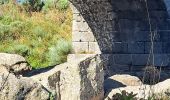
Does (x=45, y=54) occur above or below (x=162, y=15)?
below

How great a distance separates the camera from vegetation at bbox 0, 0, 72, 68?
1656 cm

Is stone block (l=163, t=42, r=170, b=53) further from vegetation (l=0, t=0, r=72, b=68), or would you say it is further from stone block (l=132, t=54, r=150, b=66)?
vegetation (l=0, t=0, r=72, b=68)

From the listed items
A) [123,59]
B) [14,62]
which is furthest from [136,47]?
[14,62]

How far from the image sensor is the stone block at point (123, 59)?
→ 514 inches

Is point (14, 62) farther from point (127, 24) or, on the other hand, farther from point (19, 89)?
point (127, 24)

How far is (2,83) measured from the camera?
4211 mm

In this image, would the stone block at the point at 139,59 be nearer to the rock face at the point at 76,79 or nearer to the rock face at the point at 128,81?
the rock face at the point at 128,81

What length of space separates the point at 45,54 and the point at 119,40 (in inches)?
184

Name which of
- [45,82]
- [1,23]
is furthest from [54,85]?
[1,23]

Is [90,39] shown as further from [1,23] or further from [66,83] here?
[1,23]

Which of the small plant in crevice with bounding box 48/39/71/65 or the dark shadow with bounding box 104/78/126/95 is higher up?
the dark shadow with bounding box 104/78/126/95

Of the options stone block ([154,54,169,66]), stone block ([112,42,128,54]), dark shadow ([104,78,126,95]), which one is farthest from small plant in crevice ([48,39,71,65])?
dark shadow ([104,78,126,95])

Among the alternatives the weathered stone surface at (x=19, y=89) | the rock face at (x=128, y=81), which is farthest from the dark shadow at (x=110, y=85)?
the weathered stone surface at (x=19, y=89)

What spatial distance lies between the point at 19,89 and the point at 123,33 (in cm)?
881
